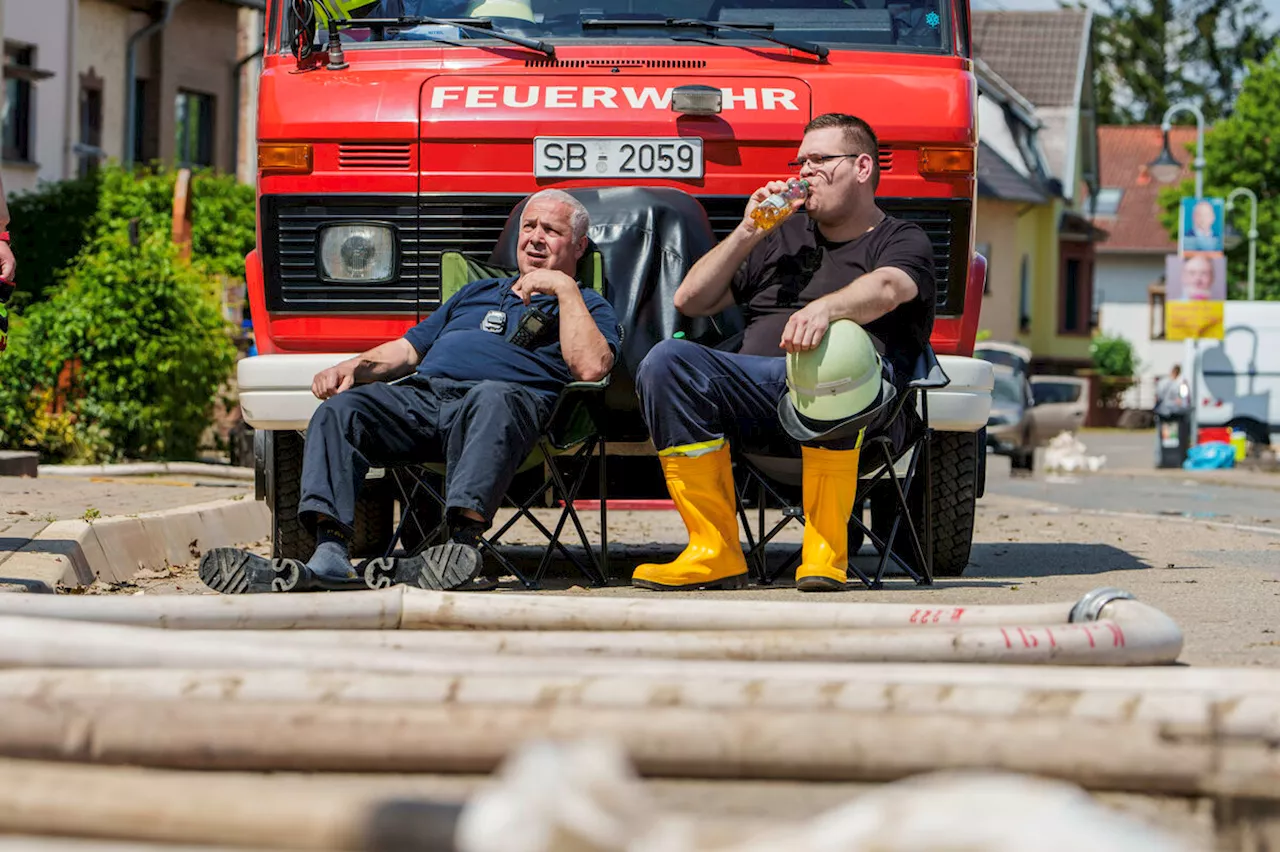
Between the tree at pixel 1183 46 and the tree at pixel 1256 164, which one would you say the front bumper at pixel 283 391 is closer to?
the tree at pixel 1256 164

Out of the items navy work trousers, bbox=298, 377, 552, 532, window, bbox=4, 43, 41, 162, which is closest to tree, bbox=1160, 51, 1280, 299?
window, bbox=4, 43, 41, 162

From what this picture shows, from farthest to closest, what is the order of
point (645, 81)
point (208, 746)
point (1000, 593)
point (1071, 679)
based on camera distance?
point (645, 81), point (1000, 593), point (1071, 679), point (208, 746)

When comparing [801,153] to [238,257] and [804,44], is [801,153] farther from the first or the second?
[238,257]

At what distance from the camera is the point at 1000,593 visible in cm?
661

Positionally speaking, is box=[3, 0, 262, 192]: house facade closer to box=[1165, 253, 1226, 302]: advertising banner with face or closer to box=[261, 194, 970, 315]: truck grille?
box=[1165, 253, 1226, 302]: advertising banner with face

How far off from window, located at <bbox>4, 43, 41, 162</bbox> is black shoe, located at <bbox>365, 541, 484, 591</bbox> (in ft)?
76.8

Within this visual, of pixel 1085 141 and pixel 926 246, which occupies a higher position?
pixel 1085 141

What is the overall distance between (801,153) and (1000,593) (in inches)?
61.5

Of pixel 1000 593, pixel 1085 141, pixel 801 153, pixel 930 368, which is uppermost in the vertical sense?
pixel 1085 141

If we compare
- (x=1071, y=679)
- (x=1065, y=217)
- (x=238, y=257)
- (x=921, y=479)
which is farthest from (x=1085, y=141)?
(x=1071, y=679)

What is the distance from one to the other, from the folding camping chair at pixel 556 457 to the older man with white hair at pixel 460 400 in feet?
0.32

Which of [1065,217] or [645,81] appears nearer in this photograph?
[645,81]

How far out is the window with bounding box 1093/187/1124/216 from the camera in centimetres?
7069

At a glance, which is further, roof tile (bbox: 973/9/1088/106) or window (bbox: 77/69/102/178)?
roof tile (bbox: 973/9/1088/106)
